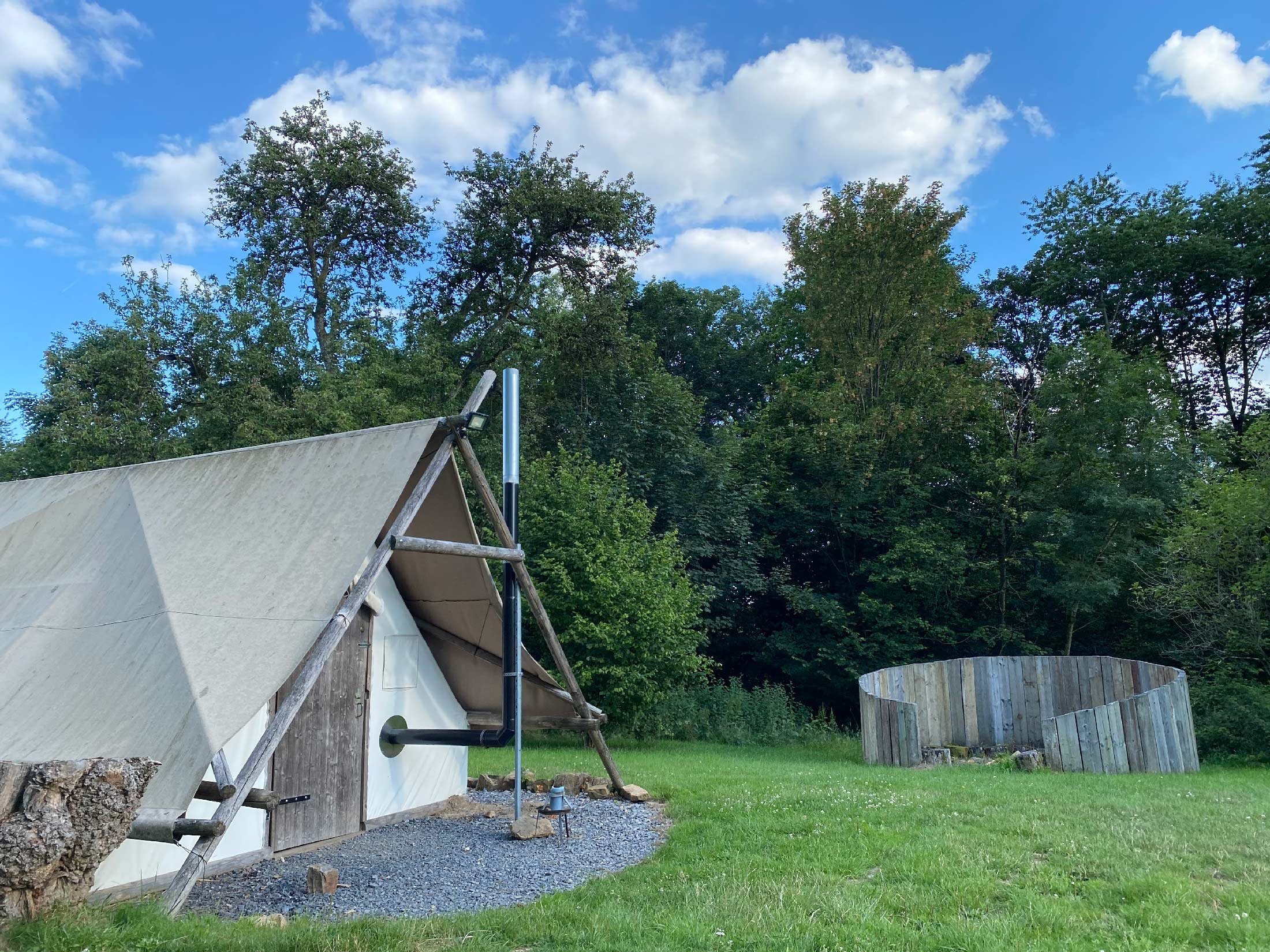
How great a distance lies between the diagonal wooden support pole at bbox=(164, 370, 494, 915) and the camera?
197 inches

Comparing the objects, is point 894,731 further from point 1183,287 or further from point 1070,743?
point 1183,287

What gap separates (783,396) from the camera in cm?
2439

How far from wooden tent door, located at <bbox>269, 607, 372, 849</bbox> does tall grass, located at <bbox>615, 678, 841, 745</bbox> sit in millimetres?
9428

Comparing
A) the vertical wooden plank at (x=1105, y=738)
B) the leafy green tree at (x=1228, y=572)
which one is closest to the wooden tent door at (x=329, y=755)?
the vertical wooden plank at (x=1105, y=738)

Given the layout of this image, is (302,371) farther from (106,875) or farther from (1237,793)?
(1237,793)

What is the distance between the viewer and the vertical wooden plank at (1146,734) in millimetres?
11836

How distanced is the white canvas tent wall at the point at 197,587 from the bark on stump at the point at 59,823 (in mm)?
220

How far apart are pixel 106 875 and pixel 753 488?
18.7m

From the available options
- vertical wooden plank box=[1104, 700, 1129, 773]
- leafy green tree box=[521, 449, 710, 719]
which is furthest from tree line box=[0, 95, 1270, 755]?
vertical wooden plank box=[1104, 700, 1129, 773]

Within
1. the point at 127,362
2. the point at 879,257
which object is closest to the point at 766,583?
the point at 879,257

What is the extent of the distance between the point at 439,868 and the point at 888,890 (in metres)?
3.42

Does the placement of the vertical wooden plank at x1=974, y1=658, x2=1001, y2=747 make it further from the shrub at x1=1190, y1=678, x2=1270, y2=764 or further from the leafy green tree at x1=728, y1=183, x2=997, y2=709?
the leafy green tree at x1=728, y1=183, x2=997, y2=709

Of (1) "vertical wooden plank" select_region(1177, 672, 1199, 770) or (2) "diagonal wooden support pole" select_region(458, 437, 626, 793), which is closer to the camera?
(2) "diagonal wooden support pole" select_region(458, 437, 626, 793)

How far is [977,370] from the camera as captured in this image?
23641mm
